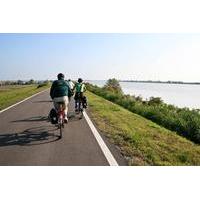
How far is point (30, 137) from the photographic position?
11094 mm

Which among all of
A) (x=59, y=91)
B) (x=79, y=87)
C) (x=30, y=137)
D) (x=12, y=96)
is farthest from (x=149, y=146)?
(x=12, y=96)

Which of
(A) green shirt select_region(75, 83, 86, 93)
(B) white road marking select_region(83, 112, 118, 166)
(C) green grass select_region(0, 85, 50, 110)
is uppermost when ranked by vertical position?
(A) green shirt select_region(75, 83, 86, 93)

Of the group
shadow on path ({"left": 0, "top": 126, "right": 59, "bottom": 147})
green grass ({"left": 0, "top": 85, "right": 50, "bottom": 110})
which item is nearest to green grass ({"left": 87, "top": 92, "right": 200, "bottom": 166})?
shadow on path ({"left": 0, "top": 126, "right": 59, "bottom": 147})

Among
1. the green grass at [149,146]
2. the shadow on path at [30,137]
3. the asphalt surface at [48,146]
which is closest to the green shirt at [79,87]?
the green grass at [149,146]

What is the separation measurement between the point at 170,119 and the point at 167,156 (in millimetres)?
9067

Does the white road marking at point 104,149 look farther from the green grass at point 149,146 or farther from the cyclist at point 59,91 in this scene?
the cyclist at point 59,91

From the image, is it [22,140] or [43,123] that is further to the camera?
[43,123]

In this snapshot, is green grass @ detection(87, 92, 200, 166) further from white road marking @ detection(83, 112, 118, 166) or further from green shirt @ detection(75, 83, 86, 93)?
green shirt @ detection(75, 83, 86, 93)

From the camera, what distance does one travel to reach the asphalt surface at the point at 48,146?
318 inches

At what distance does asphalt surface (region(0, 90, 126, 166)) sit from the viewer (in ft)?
26.5

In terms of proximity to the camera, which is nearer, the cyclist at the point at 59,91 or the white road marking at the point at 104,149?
the white road marking at the point at 104,149
